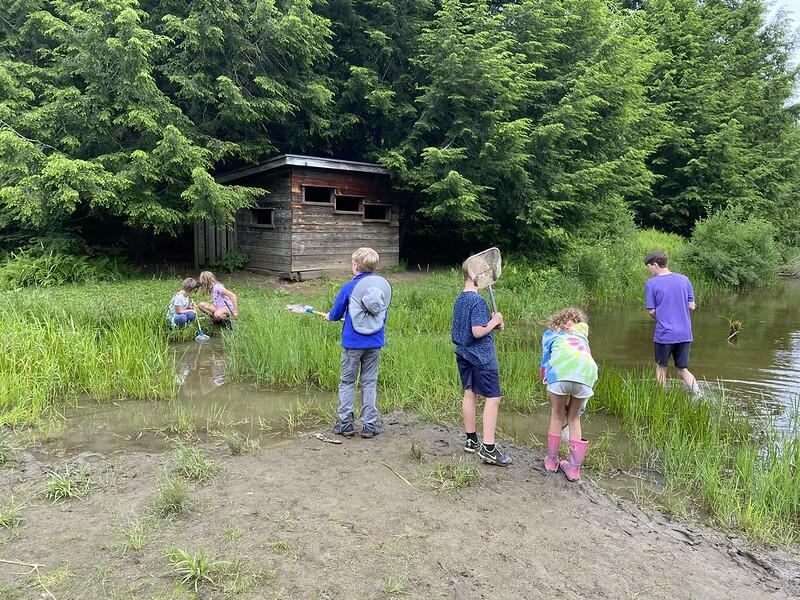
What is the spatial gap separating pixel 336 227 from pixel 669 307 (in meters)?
11.3

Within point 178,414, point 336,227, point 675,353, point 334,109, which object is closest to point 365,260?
point 178,414

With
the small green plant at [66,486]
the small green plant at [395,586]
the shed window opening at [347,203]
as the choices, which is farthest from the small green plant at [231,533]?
the shed window opening at [347,203]

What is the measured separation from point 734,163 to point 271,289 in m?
23.1

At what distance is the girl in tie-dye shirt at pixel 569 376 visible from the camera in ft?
14.0

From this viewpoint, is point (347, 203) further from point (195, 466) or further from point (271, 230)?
point (195, 466)

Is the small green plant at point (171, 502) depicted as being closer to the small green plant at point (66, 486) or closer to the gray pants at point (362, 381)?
the small green plant at point (66, 486)

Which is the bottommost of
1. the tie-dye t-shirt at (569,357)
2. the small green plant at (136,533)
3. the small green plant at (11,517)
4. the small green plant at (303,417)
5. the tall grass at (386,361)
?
the small green plant at (303,417)

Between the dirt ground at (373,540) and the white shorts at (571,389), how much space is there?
2.25 feet

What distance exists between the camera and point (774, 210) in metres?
28.0

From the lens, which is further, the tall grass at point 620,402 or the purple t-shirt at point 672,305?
the purple t-shirt at point 672,305

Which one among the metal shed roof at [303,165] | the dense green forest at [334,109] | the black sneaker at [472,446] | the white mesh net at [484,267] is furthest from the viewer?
the metal shed roof at [303,165]

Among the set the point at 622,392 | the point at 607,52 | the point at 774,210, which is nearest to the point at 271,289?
the point at 622,392

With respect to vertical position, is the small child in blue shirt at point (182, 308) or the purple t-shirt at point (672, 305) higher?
the purple t-shirt at point (672, 305)

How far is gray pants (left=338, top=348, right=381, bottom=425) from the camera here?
5.21 m
